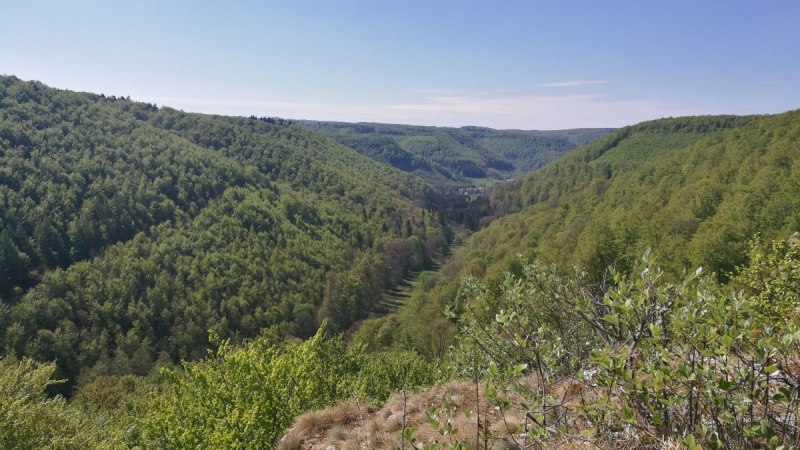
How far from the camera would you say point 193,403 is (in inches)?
666

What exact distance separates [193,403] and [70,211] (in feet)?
466

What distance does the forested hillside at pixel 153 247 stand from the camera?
94188mm

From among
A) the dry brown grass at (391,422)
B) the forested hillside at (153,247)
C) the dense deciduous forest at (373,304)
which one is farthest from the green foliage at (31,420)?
the forested hillside at (153,247)

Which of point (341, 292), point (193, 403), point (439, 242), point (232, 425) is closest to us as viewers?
point (232, 425)

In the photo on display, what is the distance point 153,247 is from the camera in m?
121

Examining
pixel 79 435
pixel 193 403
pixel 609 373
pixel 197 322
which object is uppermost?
pixel 609 373

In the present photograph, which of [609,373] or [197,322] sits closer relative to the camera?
[609,373]

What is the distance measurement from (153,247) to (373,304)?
62.0 m

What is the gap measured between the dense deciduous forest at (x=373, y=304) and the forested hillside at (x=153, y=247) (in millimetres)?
675

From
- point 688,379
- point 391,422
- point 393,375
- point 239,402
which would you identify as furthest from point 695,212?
point 688,379

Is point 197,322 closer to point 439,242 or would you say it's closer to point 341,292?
point 341,292

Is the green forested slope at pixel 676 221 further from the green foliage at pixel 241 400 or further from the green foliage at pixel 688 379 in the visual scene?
the green foliage at pixel 241 400

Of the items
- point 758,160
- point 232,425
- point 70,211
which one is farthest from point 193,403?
point 70,211

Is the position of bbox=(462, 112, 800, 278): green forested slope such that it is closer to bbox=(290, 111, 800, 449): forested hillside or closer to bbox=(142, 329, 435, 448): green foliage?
bbox=(290, 111, 800, 449): forested hillside
